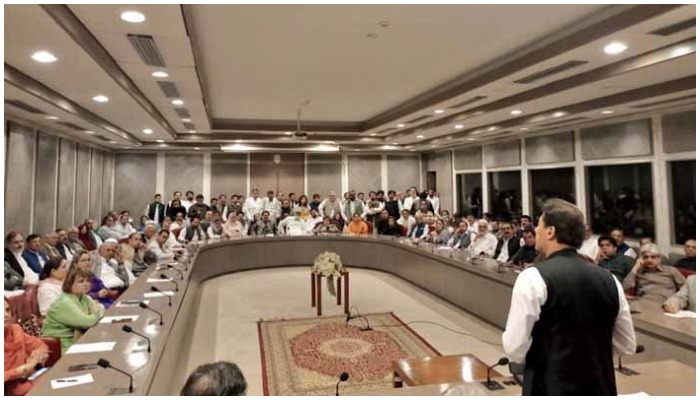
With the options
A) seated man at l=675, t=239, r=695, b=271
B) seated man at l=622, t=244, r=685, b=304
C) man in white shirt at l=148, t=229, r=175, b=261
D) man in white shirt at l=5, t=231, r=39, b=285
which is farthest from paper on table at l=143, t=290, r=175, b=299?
seated man at l=675, t=239, r=695, b=271

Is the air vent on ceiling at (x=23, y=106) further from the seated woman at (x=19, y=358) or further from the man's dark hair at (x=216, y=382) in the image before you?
the man's dark hair at (x=216, y=382)

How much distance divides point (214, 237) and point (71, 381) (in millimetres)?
6675

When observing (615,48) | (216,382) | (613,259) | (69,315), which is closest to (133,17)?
(69,315)

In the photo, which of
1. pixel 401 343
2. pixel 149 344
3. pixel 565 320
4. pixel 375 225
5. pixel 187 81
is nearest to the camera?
pixel 565 320

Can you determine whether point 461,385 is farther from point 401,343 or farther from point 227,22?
point 227,22

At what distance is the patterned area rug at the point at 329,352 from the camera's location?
354 centimetres

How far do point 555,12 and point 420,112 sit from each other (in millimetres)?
3556

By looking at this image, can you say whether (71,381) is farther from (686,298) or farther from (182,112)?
(182,112)

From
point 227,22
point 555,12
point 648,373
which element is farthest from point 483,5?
point 648,373

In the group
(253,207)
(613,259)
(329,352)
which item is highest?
(253,207)

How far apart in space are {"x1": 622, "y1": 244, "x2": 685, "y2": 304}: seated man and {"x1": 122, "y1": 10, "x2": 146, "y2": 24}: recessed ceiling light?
473 cm

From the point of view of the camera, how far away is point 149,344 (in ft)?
8.24

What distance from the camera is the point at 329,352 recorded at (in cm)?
422

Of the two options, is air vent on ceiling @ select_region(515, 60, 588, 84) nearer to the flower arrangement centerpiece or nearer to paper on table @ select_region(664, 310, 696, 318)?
paper on table @ select_region(664, 310, 696, 318)
